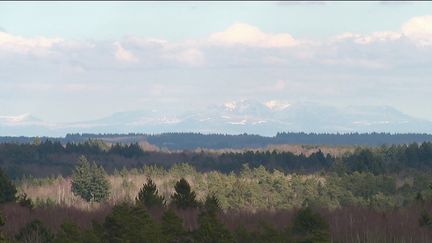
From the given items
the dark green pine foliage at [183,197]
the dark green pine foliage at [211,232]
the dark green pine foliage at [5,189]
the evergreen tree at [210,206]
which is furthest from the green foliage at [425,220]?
the dark green pine foliage at [5,189]

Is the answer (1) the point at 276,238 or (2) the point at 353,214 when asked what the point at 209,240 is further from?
(2) the point at 353,214

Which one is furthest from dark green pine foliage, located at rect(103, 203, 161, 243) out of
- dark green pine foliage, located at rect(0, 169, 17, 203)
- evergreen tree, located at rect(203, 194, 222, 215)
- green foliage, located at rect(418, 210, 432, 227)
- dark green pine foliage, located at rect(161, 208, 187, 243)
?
dark green pine foliage, located at rect(0, 169, 17, 203)

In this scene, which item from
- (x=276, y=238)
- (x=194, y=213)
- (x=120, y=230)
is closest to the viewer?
(x=120, y=230)

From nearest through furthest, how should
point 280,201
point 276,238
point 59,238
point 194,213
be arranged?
point 59,238
point 276,238
point 194,213
point 280,201

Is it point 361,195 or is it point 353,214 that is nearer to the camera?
point 353,214

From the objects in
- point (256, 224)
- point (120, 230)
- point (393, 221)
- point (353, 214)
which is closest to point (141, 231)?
point (120, 230)
